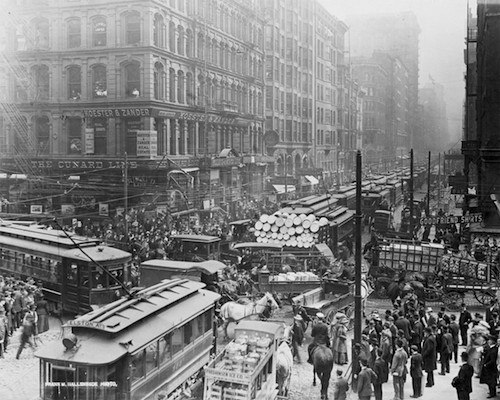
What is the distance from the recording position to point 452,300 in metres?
22.8

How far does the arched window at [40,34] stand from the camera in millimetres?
41625

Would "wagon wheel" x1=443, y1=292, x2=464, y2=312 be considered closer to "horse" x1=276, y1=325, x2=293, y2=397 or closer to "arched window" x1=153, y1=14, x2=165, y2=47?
"horse" x1=276, y1=325, x2=293, y2=397

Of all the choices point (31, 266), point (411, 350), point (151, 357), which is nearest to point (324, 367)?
point (411, 350)

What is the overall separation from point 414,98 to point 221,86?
456ft

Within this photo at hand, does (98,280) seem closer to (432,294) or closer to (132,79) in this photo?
(432,294)

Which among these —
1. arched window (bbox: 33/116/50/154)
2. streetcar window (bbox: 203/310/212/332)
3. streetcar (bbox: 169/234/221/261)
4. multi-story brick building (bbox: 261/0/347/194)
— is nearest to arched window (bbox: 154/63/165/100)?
arched window (bbox: 33/116/50/154)

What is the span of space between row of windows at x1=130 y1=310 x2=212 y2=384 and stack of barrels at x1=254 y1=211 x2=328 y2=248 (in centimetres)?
1441

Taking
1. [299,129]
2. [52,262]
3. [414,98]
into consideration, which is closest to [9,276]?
[52,262]

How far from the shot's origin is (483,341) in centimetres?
1495

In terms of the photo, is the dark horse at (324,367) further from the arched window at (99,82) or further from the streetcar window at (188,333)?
the arched window at (99,82)

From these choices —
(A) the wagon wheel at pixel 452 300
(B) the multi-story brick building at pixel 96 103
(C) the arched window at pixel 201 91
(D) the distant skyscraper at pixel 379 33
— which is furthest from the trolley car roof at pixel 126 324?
(D) the distant skyscraper at pixel 379 33

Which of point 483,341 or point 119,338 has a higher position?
point 119,338

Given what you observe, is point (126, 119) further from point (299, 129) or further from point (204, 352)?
point (299, 129)

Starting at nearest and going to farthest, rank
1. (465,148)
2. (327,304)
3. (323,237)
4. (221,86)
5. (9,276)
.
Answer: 1. (327,304)
2. (9,276)
3. (323,237)
4. (465,148)
5. (221,86)
